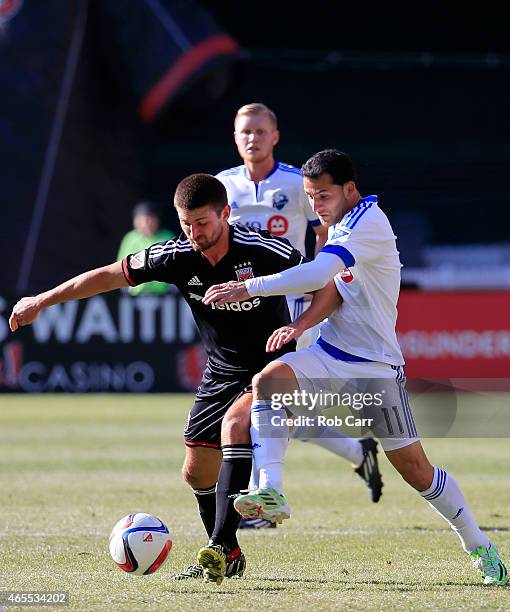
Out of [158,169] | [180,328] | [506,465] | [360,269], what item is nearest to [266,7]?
[158,169]

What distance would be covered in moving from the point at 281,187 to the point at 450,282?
39.2 ft

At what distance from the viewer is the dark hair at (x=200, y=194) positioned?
18.4 feet

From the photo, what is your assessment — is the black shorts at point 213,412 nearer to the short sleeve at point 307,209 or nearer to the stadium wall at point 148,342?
the short sleeve at point 307,209

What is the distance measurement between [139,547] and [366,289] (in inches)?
59.6

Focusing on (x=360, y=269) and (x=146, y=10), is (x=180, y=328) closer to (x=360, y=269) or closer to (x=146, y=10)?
(x=146, y=10)

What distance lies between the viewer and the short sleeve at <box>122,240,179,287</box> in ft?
19.4

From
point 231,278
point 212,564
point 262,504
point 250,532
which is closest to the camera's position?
point 262,504

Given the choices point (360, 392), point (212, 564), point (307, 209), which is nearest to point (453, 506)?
point (360, 392)

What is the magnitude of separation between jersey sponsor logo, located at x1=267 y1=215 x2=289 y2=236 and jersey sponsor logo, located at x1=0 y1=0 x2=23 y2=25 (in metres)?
10.7

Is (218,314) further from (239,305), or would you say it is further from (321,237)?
(321,237)

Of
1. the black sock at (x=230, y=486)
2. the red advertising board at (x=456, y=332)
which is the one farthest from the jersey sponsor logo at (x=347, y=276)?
the red advertising board at (x=456, y=332)

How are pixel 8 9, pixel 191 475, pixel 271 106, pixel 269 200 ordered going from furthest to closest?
pixel 271 106 < pixel 8 9 < pixel 269 200 < pixel 191 475

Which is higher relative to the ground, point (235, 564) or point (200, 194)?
point (200, 194)

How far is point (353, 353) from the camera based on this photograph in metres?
5.82
